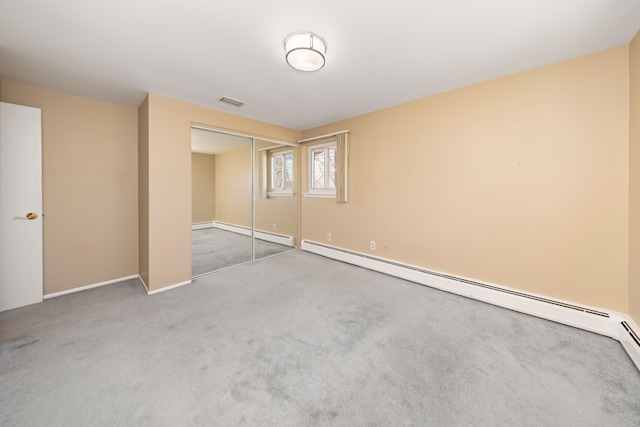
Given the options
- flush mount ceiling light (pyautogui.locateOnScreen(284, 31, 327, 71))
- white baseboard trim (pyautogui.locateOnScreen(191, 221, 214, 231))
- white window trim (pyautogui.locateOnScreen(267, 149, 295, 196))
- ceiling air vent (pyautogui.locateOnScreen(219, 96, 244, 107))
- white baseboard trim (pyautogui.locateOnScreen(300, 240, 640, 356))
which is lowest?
white baseboard trim (pyautogui.locateOnScreen(300, 240, 640, 356))

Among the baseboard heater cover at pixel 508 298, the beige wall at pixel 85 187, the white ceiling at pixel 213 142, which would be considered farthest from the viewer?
the white ceiling at pixel 213 142

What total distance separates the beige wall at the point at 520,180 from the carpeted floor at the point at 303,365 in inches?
20.9

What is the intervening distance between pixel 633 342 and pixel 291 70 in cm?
354

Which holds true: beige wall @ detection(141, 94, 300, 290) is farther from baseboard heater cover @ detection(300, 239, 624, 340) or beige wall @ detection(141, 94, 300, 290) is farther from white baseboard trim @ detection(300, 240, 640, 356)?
white baseboard trim @ detection(300, 240, 640, 356)

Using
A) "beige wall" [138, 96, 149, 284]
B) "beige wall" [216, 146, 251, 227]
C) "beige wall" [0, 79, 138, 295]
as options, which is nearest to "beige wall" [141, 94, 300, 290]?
"beige wall" [138, 96, 149, 284]

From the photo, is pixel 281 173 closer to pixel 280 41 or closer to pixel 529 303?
pixel 280 41

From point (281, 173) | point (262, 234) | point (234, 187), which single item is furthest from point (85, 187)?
point (281, 173)

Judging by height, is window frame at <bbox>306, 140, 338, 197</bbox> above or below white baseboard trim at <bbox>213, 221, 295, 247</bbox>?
above

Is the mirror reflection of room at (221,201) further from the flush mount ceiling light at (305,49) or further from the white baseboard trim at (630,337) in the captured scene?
the white baseboard trim at (630,337)

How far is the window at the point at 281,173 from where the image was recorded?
15.3ft

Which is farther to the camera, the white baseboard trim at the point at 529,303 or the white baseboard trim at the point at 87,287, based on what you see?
the white baseboard trim at the point at 87,287

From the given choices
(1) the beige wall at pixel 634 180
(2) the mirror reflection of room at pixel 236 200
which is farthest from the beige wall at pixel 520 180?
(2) the mirror reflection of room at pixel 236 200

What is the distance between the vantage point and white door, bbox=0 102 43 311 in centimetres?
229

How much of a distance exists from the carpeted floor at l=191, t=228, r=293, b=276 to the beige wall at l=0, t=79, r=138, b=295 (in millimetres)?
806
